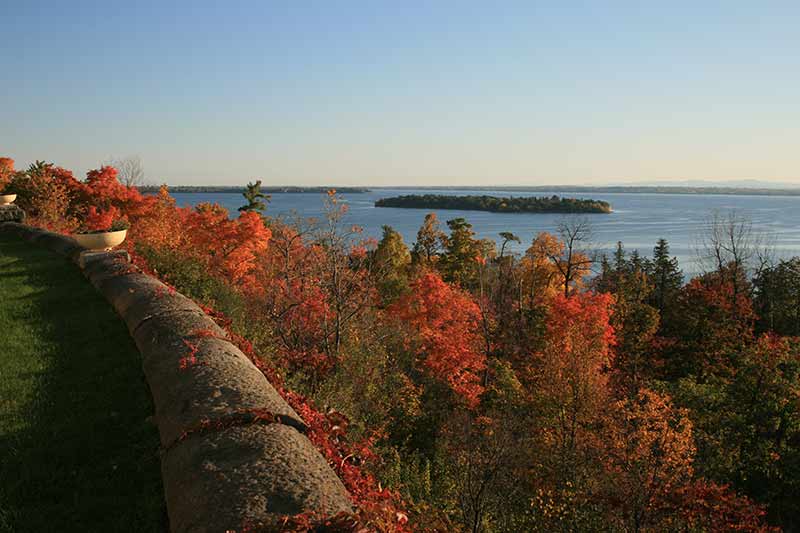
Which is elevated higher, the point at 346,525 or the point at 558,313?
the point at 346,525

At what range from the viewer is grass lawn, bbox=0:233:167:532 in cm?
416

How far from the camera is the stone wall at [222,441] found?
3539 millimetres

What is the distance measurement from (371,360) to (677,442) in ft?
42.1

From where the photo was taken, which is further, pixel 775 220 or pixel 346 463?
pixel 775 220

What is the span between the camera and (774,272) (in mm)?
43750

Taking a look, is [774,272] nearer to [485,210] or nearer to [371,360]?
[371,360]

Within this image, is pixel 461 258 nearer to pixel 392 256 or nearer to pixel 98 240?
pixel 392 256

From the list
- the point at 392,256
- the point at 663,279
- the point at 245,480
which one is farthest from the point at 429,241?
the point at 245,480

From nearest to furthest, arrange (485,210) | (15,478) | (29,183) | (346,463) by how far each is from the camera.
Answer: (15,478)
(346,463)
(29,183)
(485,210)

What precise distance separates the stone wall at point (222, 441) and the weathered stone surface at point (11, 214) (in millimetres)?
17292

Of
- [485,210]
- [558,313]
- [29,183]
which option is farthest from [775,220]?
[29,183]

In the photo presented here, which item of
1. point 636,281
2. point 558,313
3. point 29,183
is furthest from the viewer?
point 636,281

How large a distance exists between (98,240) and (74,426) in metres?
8.47

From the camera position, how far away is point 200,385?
17.1 ft
